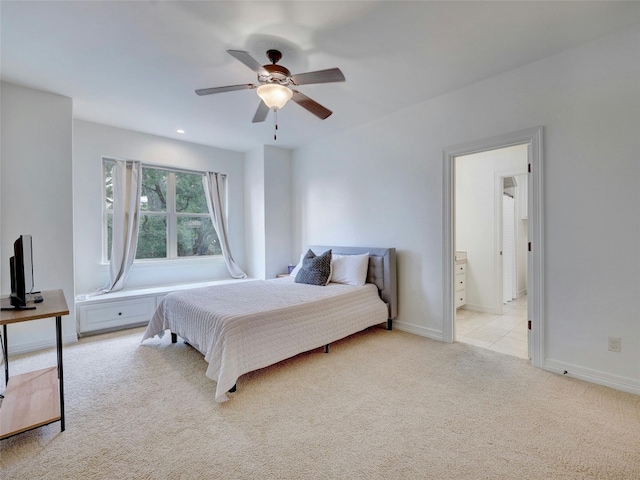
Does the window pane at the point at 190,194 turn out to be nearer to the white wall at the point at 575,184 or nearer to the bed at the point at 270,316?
the bed at the point at 270,316

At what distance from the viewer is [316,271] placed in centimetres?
369

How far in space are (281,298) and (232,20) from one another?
2.30m

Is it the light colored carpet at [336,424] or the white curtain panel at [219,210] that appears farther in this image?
the white curtain panel at [219,210]

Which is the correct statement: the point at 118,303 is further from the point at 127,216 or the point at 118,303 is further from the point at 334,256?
the point at 334,256

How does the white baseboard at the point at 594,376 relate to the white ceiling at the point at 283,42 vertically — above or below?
below

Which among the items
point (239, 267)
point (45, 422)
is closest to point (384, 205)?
point (239, 267)

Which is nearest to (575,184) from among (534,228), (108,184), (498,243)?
(534,228)

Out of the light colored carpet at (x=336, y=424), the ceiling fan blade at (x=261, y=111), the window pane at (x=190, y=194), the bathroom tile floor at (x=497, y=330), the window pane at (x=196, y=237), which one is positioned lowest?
the light colored carpet at (x=336, y=424)

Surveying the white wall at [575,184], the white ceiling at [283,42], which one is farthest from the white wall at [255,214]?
the white wall at [575,184]

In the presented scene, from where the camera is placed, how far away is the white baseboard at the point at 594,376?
2.21 metres

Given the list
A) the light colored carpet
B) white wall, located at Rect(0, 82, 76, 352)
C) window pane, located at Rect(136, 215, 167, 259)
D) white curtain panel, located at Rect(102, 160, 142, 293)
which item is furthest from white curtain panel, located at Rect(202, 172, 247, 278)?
the light colored carpet

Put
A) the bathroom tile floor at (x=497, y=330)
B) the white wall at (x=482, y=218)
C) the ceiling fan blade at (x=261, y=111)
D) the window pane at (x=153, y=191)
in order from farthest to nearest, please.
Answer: the window pane at (x=153, y=191) < the white wall at (x=482, y=218) < the bathroom tile floor at (x=497, y=330) < the ceiling fan blade at (x=261, y=111)

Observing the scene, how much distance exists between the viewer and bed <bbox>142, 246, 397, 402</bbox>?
2271 mm

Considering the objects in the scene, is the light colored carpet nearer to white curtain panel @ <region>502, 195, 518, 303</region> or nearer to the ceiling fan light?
the ceiling fan light
